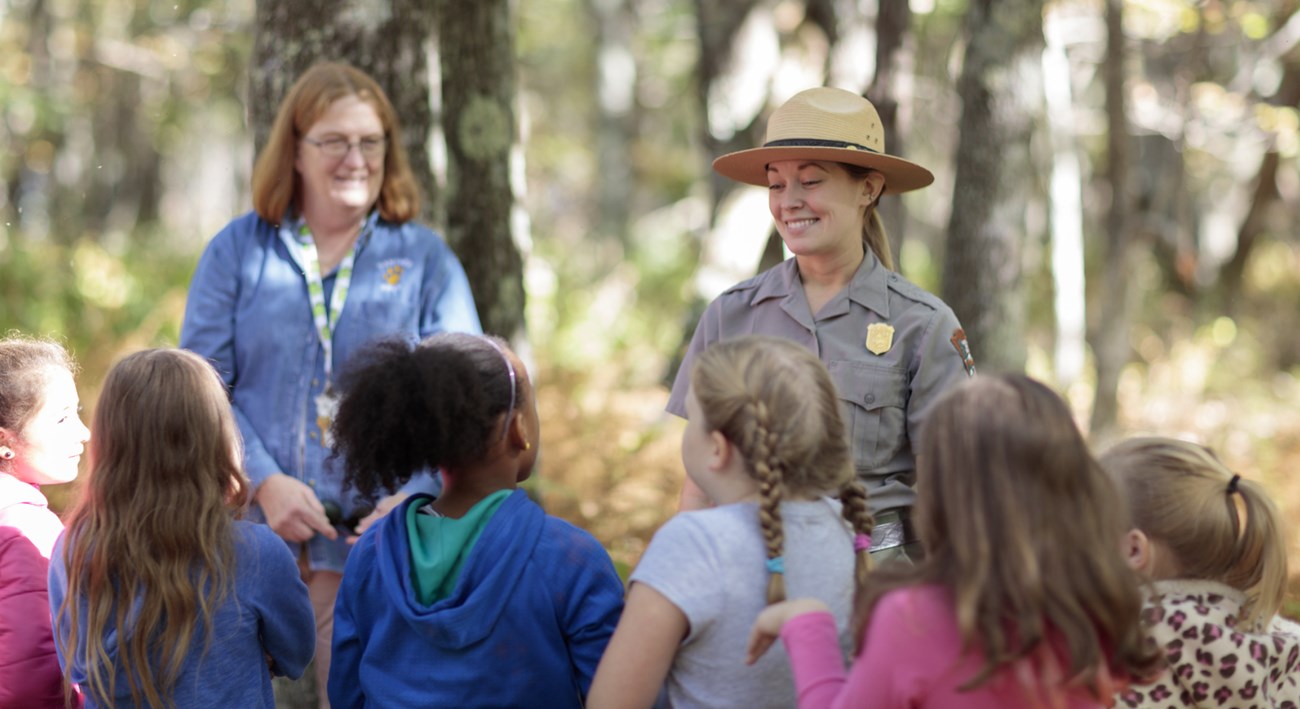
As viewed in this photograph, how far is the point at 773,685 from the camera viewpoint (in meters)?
2.91

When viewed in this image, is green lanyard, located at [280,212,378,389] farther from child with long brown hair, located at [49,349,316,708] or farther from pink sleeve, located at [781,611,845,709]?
pink sleeve, located at [781,611,845,709]

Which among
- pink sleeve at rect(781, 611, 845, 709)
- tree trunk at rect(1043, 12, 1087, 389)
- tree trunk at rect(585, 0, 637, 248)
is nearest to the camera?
pink sleeve at rect(781, 611, 845, 709)

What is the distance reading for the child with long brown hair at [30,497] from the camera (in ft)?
11.4

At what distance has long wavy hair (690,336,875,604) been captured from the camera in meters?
2.82

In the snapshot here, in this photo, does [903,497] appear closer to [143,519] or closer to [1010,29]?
[143,519]

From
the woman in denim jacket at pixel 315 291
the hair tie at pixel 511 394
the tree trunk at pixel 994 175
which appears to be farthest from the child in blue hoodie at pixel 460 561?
the tree trunk at pixel 994 175

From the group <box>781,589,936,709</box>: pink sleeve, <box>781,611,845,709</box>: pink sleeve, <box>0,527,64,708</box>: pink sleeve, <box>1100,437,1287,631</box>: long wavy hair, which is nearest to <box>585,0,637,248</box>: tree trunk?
<box>0,527,64,708</box>: pink sleeve

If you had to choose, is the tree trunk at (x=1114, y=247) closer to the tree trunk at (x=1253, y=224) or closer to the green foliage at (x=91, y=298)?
the green foliage at (x=91, y=298)

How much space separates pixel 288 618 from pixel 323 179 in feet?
5.54

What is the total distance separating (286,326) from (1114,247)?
903 cm

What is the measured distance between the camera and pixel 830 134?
3695 mm

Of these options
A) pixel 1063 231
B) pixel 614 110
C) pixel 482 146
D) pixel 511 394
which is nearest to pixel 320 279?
pixel 511 394

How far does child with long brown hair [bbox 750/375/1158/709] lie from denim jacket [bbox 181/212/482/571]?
2279mm

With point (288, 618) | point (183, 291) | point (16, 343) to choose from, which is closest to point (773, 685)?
point (288, 618)
